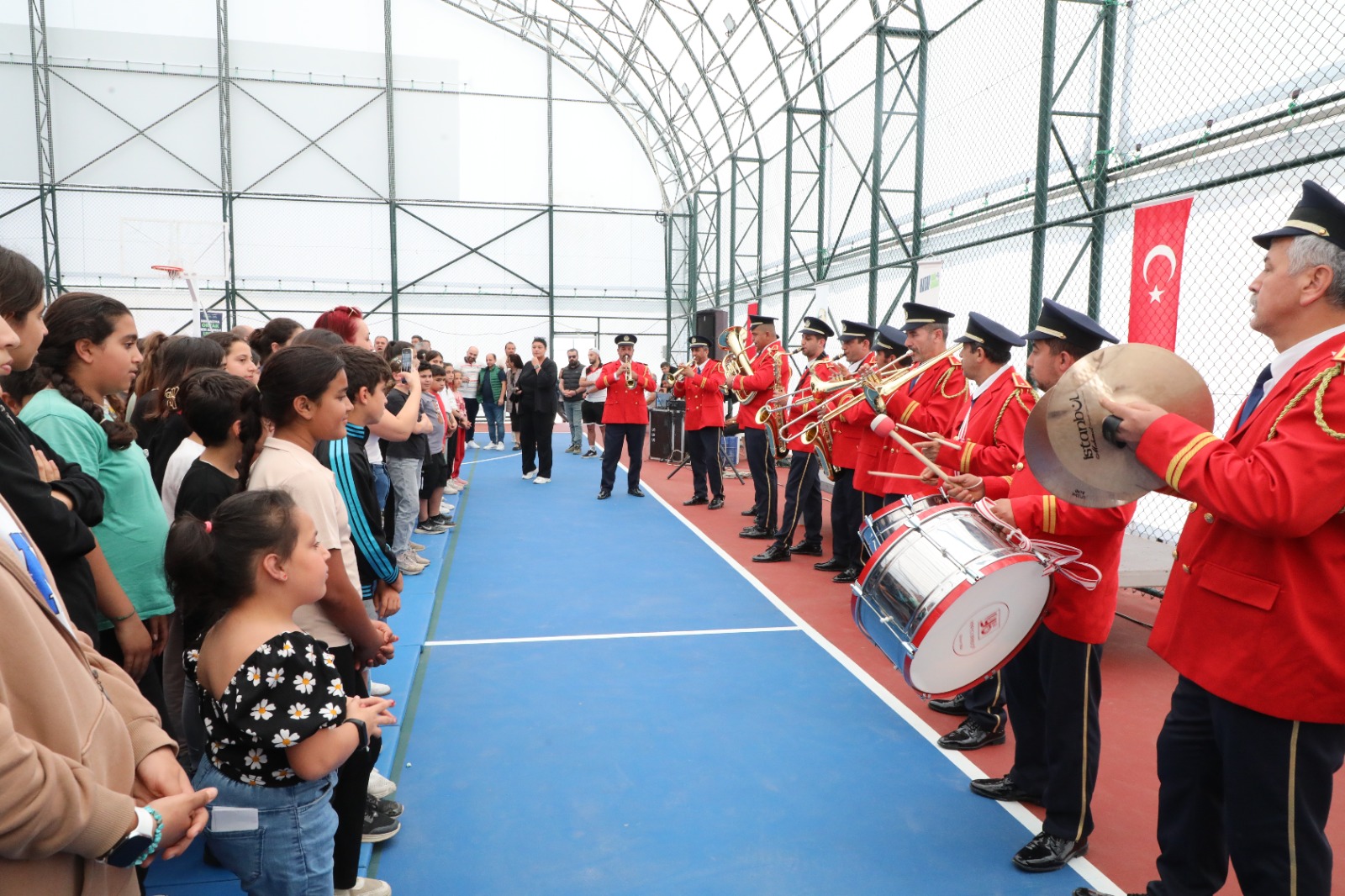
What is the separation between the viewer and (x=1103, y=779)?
3264 mm

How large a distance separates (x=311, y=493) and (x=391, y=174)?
19060mm

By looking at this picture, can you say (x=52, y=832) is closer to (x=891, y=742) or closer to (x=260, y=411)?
(x=260, y=411)

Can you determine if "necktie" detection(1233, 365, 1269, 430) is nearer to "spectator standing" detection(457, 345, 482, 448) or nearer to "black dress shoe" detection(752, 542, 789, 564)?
"black dress shoe" detection(752, 542, 789, 564)

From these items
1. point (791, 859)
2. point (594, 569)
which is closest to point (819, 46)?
point (594, 569)

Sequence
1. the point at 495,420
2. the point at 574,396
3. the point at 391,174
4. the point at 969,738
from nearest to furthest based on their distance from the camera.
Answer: the point at 969,738, the point at 574,396, the point at 495,420, the point at 391,174

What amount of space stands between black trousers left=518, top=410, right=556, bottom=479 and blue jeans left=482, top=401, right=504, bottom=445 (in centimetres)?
363

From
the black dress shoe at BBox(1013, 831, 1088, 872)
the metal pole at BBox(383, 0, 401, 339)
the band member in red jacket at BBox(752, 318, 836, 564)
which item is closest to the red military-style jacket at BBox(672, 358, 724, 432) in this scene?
the band member in red jacket at BBox(752, 318, 836, 564)

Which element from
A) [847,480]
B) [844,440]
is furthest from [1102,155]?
[847,480]

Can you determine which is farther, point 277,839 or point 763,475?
point 763,475

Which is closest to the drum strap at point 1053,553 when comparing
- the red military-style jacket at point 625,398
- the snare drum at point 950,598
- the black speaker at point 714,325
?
the snare drum at point 950,598

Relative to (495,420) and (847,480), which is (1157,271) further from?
(495,420)

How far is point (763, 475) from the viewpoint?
7.85 m

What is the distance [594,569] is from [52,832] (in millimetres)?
5403

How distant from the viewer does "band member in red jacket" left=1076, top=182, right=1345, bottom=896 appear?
1.71 meters
